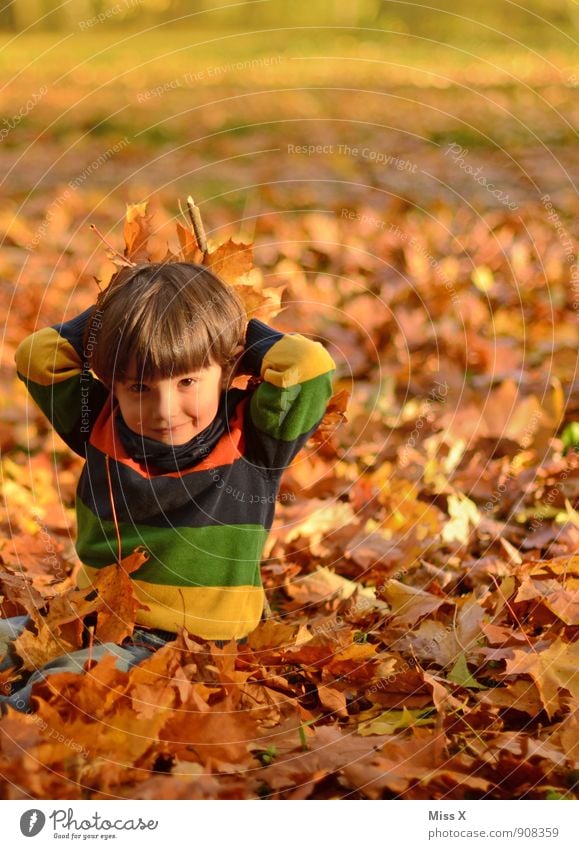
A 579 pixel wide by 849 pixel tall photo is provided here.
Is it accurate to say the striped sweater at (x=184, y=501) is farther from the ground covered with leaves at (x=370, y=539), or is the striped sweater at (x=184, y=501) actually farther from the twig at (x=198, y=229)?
the twig at (x=198, y=229)

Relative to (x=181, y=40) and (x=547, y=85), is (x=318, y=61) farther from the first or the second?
(x=547, y=85)

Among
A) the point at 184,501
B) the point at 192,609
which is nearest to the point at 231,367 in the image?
the point at 184,501

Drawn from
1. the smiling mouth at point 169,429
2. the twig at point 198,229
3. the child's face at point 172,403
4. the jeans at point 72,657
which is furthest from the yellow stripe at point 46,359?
the jeans at point 72,657

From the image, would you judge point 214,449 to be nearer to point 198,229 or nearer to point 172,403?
point 172,403

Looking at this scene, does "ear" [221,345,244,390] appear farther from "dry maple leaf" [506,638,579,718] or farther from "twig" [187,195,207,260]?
"dry maple leaf" [506,638,579,718]

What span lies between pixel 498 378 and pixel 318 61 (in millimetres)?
7676

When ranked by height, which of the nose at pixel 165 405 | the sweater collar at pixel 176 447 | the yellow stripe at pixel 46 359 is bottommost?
the sweater collar at pixel 176 447

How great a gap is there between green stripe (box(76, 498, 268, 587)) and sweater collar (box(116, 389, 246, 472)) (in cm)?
13

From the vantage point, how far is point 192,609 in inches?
79.9

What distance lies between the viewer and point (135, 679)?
1.84 meters

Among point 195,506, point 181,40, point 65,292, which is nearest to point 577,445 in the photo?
point 195,506

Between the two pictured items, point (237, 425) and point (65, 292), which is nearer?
point (237, 425)

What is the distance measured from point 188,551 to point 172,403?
12.0 inches

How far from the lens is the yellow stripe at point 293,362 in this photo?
1882 millimetres
